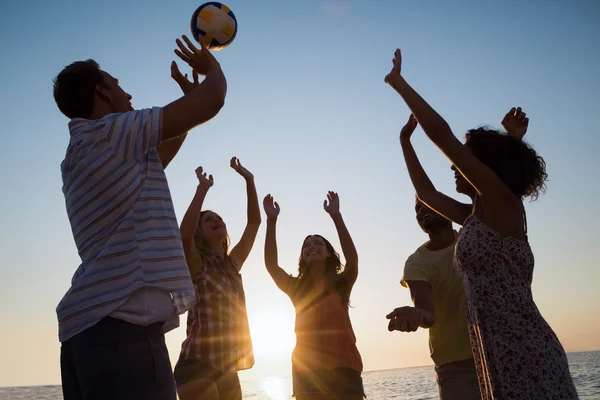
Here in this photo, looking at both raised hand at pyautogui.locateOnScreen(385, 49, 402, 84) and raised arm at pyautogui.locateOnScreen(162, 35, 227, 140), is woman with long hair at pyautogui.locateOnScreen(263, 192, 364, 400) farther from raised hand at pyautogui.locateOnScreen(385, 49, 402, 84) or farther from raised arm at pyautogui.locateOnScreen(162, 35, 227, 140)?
raised arm at pyautogui.locateOnScreen(162, 35, 227, 140)

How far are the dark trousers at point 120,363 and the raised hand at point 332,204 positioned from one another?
5339mm

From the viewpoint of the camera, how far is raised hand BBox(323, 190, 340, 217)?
7836 mm

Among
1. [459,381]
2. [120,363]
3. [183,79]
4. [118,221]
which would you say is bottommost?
[459,381]

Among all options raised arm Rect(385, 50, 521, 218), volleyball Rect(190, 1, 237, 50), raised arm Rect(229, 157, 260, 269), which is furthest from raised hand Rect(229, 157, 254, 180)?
raised arm Rect(385, 50, 521, 218)

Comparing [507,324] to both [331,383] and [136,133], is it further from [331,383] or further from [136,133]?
[331,383]

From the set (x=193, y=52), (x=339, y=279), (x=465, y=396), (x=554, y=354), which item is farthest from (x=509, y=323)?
(x=339, y=279)

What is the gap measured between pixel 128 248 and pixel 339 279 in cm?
514

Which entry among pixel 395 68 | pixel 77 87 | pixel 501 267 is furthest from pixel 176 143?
pixel 501 267

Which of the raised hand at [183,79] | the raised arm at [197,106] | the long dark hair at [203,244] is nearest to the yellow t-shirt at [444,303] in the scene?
the long dark hair at [203,244]

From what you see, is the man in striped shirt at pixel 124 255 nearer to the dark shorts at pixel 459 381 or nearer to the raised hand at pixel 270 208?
the dark shorts at pixel 459 381

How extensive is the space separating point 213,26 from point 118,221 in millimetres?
3135

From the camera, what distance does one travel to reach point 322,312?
7180mm

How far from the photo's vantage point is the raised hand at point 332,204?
7.84 meters

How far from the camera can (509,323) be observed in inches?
130
